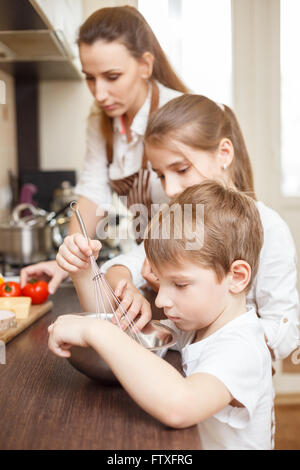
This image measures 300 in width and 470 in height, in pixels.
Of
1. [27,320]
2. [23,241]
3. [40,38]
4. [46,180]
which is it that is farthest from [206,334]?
[46,180]

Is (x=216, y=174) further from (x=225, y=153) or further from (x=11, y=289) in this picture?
(x=11, y=289)

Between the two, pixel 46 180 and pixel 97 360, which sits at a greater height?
pixel 46 180

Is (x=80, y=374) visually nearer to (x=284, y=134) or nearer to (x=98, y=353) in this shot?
(x=98, y=353)

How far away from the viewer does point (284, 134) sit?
1.15 meters

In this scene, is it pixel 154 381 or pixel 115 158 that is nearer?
pixel 154 381

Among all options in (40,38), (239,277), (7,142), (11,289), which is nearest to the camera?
(239,277)

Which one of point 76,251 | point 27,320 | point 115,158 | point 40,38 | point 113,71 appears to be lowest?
point 27,320

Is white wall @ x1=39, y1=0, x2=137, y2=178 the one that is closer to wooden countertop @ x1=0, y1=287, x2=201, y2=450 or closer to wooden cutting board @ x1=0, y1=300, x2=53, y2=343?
wooden cutting board @ x1=0, y1=300, x2=53, y2=343

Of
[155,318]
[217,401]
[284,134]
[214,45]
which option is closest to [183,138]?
[214,45]

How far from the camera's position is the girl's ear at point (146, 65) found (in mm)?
606

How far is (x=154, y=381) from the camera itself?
404 mm

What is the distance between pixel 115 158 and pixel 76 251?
41 cm

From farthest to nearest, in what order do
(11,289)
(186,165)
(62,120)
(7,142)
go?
→ 1. (62,120)
2. (7,142)
3. (11,289)
4. (186,165)

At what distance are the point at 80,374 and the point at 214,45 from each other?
37 centimetres
